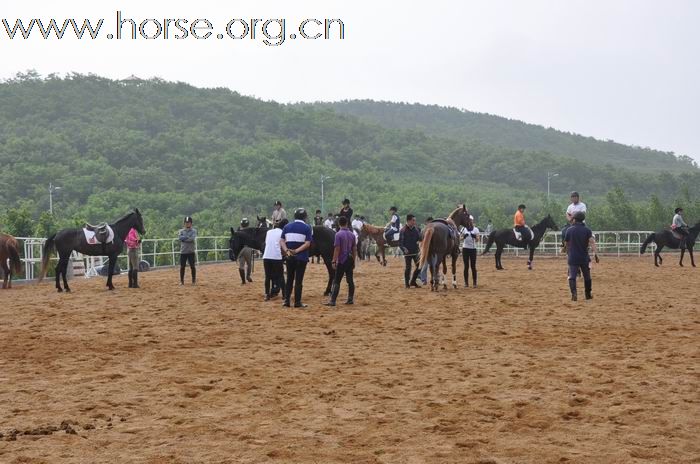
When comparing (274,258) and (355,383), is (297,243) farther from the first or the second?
(355,383)

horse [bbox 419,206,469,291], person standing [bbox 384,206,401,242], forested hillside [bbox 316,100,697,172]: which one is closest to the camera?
horse [bbox 419,206,469,291]

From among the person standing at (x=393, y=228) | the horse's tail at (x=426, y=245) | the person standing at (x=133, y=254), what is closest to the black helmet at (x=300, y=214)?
the horse's tail at (x=426, y=245)

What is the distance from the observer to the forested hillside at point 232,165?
75000 mm

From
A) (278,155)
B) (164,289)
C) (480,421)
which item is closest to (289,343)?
(480,421)

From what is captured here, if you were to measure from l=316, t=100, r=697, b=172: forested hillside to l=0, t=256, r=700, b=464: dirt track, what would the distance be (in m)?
153

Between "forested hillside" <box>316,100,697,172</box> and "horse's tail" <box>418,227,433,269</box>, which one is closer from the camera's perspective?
"horse's tail" <box>418,227,433,269</box>

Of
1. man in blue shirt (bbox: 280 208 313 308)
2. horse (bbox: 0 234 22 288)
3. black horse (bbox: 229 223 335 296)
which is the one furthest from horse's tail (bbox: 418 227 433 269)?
horse (bbox: 0 234 22 288)

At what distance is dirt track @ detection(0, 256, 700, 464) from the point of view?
6.16 meters

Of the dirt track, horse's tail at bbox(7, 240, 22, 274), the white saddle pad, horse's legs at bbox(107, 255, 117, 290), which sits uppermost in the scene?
the white saddle pad

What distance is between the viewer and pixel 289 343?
11414mm

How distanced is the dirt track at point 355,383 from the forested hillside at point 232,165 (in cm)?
2283

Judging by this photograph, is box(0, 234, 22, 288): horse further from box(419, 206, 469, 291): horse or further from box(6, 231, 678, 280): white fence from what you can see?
box(419, 206, 469, 291): horse

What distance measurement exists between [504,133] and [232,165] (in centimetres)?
9412

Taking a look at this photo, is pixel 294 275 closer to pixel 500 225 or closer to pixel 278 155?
pixel 500 225
